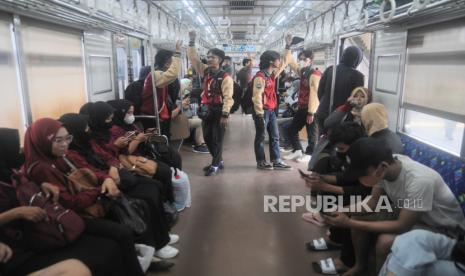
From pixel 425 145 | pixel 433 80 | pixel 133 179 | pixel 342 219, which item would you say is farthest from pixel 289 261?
pixel 433 80

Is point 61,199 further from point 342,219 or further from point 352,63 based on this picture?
point 352,63

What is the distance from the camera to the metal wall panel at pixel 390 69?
3.41 m

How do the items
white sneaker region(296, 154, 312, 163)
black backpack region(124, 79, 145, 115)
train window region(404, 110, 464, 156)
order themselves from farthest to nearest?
white sneaker region(296, 154, 312, 163)
black backpack region(124, 79, 145, 115)
train window region(404, 110, 464, 156)

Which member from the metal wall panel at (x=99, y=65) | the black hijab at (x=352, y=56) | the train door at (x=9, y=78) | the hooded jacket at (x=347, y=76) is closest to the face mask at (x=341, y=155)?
the hooded jacket at (x=347, y=76)

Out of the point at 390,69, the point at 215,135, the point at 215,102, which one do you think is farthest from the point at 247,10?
the point at 390,69

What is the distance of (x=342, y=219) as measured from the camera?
6.26ft

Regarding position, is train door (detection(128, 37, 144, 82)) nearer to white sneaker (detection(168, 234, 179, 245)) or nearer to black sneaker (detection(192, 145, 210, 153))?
black sneaker (detection(192, 145, 210, 153))

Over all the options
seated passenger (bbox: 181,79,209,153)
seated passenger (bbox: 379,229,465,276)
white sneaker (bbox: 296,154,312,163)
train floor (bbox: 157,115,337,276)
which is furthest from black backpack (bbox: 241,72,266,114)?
seated passenger (bbox: 379,229,465,276)

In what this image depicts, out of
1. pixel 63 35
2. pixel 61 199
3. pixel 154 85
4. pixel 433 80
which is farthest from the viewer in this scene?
pixel 154 85

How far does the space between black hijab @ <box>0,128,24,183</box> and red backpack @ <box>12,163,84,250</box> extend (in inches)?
10.0

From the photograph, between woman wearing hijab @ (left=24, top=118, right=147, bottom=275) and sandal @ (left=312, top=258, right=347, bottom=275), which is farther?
sandal @ (left=312, top=258, right=347, bottom=275)

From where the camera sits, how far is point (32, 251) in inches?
64.8

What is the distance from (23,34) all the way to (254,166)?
333 cm

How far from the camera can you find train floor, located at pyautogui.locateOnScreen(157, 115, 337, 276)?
2.47m
